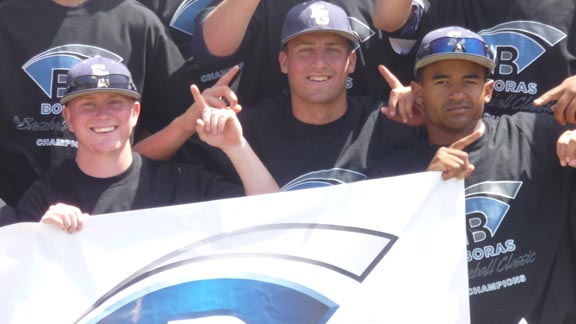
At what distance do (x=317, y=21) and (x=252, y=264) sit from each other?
1.34 metres

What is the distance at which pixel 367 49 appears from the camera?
5.87 metres

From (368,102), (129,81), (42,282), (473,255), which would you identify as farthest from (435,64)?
(42,282)

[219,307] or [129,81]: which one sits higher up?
[129,81]

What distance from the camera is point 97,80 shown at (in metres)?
5.03

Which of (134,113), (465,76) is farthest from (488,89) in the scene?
(134,113)

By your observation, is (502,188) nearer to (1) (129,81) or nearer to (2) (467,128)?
(2) (467,128)

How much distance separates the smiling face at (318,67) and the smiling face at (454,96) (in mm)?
436

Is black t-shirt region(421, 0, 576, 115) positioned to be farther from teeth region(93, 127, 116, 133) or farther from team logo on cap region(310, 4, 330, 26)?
teeth region(93, 127, 116, 133)

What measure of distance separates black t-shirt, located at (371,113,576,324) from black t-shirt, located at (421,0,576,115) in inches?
19.9

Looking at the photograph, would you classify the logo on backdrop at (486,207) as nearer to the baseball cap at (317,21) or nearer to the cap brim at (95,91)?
the baseball cap at (317,21)

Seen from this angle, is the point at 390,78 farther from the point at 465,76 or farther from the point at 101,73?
the point at 101,73

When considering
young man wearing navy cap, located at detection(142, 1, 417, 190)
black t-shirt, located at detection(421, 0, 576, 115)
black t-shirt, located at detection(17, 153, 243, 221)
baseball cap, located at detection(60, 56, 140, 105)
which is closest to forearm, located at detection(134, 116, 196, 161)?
young man wearing navy cap, located at detection(142, 1, 417, 190)

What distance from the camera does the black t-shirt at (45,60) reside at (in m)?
5.58

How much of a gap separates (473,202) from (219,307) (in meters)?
1.23
